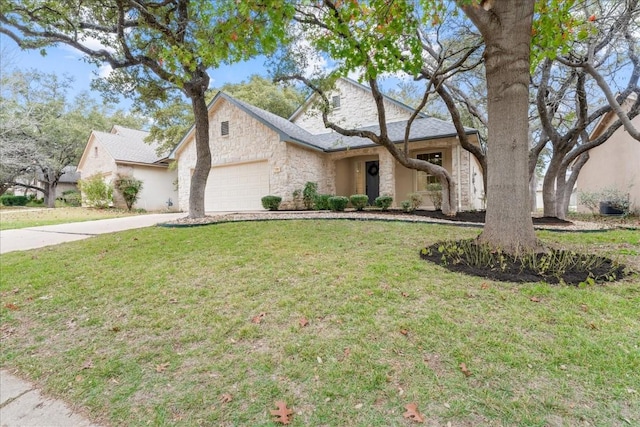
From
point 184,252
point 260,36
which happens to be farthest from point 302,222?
point 260,36

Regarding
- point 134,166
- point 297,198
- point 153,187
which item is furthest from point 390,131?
point 134,166

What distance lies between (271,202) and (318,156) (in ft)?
12.3

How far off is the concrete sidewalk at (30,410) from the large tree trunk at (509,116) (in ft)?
16.2

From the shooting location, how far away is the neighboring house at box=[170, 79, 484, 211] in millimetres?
13164

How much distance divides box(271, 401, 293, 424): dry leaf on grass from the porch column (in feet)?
39.8

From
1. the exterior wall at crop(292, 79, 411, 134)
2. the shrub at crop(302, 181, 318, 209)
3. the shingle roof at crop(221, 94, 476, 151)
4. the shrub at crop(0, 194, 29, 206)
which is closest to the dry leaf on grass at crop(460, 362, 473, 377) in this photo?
the shingle roof at crop(221, 94, 476, 151)

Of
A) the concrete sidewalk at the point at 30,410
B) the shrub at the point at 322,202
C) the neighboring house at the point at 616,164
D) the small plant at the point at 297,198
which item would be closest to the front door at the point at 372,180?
the shrub at the point at 322,202

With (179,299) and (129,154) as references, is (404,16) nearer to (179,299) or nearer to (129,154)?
(179,299)

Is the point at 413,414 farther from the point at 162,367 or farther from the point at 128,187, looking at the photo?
the point at 128,187

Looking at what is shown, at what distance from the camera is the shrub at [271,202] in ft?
42.3

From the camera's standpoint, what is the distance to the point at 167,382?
7.73 ft

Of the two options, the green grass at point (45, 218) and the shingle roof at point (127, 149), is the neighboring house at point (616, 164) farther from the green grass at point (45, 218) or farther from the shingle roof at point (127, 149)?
the shingle roof at point (127, 149)

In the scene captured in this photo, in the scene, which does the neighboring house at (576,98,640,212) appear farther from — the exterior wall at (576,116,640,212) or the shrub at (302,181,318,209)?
the shrub at (302,181,318,209)

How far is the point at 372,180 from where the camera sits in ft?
51.3
